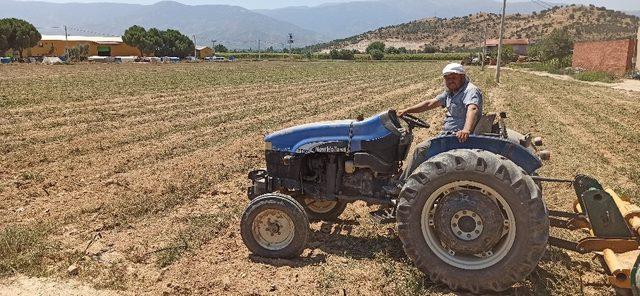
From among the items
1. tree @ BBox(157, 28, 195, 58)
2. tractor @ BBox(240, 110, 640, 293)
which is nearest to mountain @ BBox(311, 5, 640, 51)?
tree @ BBox(157, 28, 195, 58)

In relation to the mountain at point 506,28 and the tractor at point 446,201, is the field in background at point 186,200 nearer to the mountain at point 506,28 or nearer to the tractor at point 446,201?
the tractor at point 446,201

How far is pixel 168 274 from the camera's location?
4.77m

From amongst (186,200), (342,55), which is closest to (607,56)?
(186,200)

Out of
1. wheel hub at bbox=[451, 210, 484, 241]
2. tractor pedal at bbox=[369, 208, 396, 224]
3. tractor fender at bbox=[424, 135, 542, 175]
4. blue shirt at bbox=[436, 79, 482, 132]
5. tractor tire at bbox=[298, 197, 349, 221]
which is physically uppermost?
blue shirt at bbox=[436, 79, 482, 132]

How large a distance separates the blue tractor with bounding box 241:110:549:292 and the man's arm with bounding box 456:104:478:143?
12cm

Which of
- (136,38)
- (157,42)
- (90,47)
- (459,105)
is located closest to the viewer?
(459,105)

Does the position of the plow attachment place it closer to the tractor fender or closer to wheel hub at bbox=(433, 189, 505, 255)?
the tractor fender

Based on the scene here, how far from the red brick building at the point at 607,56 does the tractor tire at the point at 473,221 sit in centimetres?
3835

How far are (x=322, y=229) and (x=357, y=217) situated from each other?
0.61 meters

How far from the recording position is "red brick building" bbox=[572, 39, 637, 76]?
37438mm

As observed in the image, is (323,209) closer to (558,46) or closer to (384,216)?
(384,216)

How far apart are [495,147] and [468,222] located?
769 mm

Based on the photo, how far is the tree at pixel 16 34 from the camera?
5738cm

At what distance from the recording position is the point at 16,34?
58875 mm
